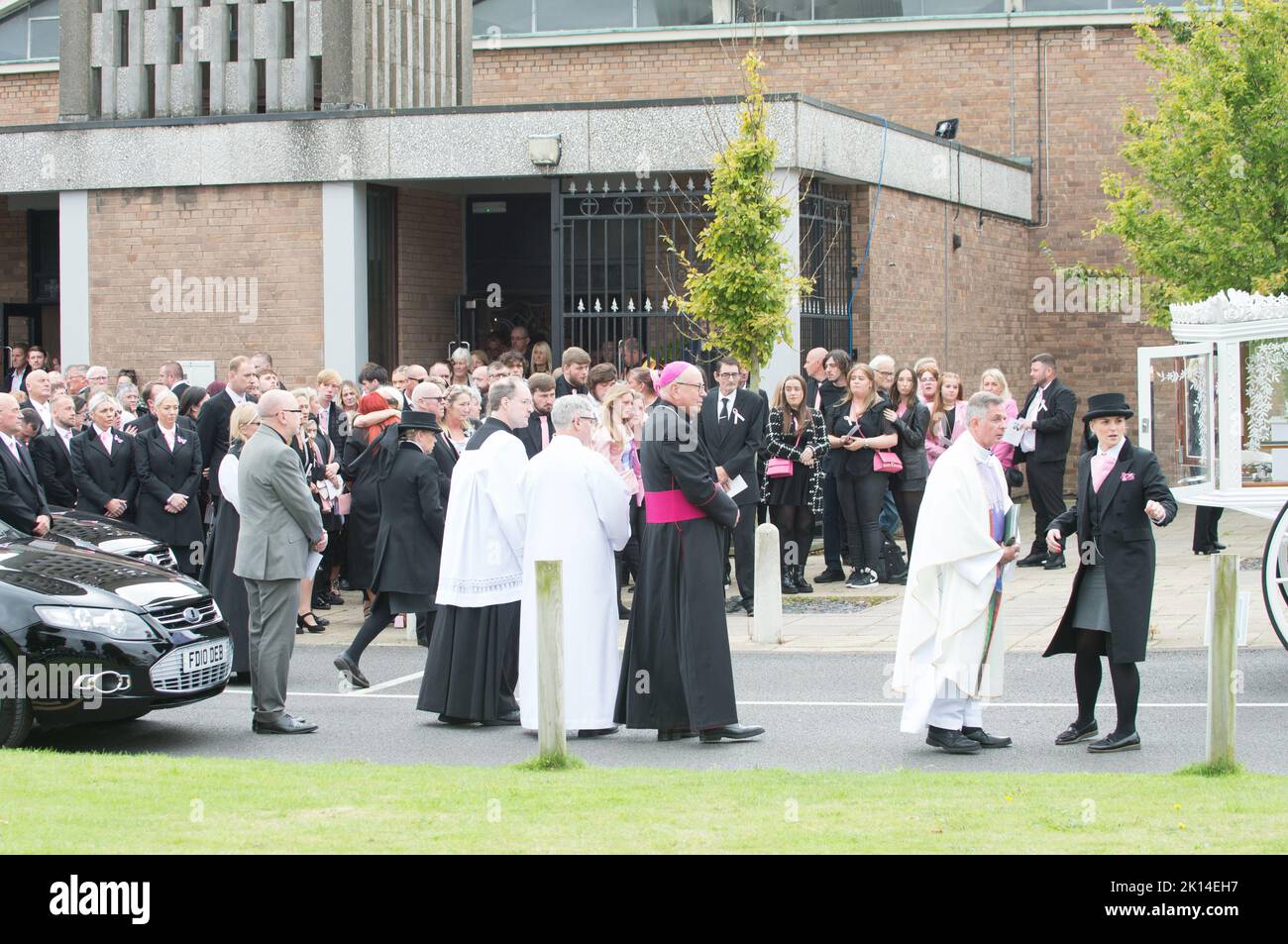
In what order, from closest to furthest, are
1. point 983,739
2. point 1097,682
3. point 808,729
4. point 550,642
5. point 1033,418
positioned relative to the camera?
point 550,642 < point 983,739 < point 1097,682 < point 808,729 < point 1033,418

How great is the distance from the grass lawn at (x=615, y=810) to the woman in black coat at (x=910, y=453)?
25.2 ft

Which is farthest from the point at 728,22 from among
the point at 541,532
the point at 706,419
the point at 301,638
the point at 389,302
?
the point at 541,532

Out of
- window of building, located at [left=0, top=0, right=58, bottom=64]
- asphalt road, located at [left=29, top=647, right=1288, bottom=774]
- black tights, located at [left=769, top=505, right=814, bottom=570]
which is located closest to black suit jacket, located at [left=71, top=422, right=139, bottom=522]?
asphalt road, located at [left=29, top=647, right=1288, bottom=774]

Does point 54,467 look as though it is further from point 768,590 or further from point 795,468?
point 795,468

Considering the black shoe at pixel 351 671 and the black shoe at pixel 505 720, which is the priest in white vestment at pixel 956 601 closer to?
the black shoe at pixel 505 720

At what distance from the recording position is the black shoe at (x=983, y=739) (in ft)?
30.5

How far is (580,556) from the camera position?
32.7ft

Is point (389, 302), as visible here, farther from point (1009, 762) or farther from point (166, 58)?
point (1009, 762)

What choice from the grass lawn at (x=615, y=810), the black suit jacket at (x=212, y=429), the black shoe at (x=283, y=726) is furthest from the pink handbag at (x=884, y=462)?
the grass lawn at (x=615, y=810)

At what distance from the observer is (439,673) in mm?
10469

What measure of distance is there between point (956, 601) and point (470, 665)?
3.06 metres

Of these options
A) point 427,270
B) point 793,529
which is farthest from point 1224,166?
point 427,270

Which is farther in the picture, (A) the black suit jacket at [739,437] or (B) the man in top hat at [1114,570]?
(A) the black suit jacket at [739,437]

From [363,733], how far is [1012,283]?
57.8ft
